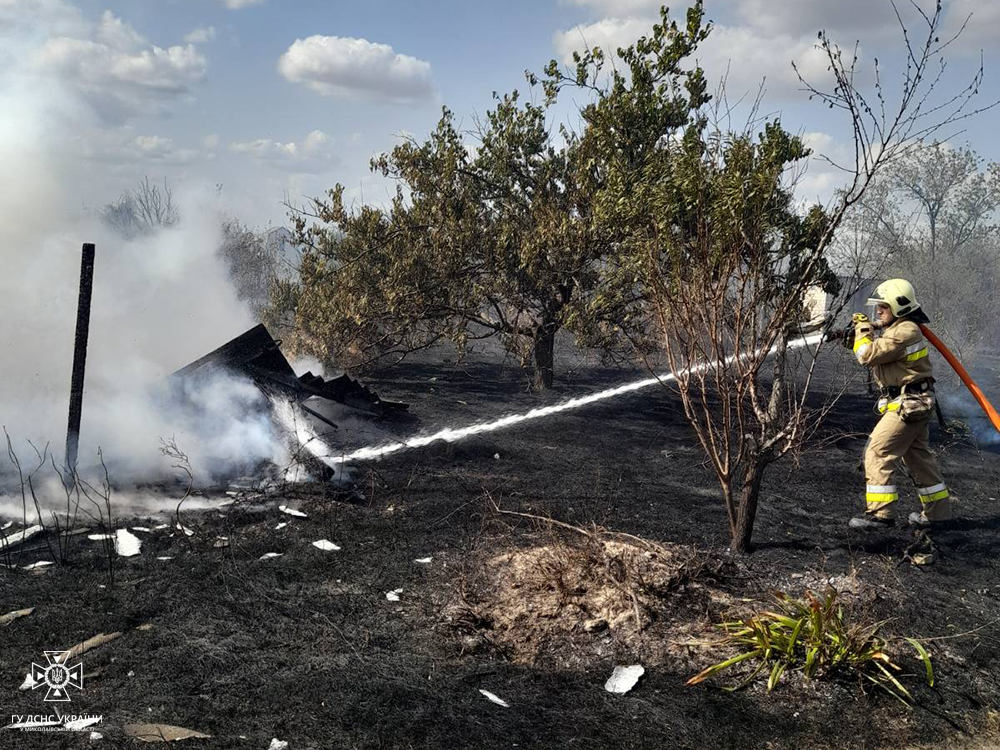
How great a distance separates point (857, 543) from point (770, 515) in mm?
841

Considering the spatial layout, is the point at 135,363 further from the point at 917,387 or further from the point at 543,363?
the point at 917,387

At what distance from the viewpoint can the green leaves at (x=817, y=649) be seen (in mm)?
3969

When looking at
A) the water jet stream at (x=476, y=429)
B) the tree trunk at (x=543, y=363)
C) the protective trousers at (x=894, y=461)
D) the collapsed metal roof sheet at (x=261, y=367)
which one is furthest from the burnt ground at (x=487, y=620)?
the tree trunk at (x=543, y=363)

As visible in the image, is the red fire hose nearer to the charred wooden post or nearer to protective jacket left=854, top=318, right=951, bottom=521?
protective jacket left=854, top=318, right=951, bottom=521

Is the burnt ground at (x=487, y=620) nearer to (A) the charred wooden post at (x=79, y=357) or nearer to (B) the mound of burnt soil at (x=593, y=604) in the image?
(B) the mound of burnt soil at (x=593, y=604)

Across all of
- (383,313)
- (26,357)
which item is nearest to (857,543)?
(383,313)

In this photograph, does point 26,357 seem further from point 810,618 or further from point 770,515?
point 810,618

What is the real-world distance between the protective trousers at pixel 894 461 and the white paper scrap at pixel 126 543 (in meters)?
5.74

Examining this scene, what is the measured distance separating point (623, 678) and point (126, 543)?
3.81 m

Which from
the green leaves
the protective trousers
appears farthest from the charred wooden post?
the protective trousers

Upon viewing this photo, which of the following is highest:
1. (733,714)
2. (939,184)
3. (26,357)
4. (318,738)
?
(939,184)

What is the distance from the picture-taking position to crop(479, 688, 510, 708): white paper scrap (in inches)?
146

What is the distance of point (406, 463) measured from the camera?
815 centimetres

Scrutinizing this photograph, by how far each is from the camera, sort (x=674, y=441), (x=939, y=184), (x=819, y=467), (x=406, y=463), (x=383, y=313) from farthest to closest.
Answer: (x=939, y=184) → (x=383, y=313) → (x=674, y=441) → (x=819, y=467) → (x=406, y=463)
